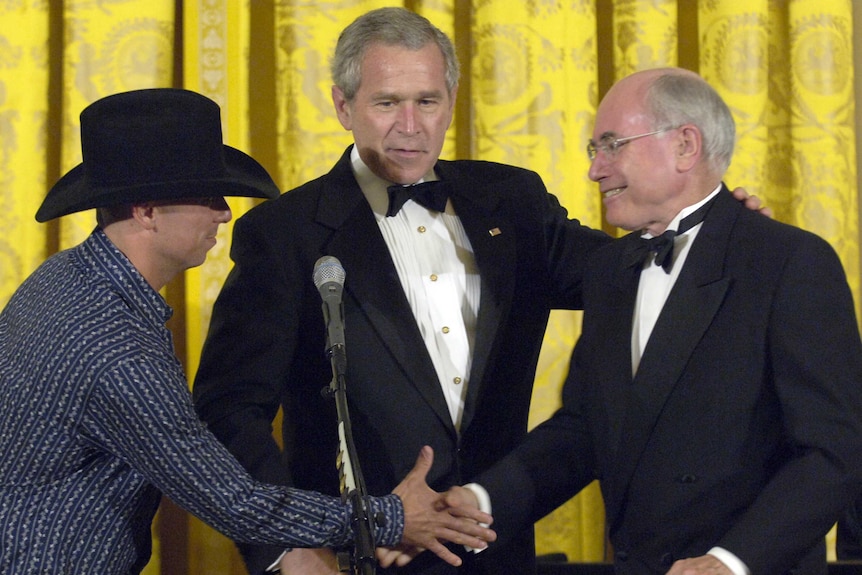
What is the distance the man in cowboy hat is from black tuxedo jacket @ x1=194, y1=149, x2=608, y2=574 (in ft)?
0.67

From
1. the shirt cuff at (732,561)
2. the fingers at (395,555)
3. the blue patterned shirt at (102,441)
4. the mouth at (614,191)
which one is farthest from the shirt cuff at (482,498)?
the mouth at (614,191)

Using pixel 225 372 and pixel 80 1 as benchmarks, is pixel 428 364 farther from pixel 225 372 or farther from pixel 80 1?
pixel 80 1

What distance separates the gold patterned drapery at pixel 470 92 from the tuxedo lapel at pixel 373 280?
81 centimetres

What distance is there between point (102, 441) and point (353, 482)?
0.44m

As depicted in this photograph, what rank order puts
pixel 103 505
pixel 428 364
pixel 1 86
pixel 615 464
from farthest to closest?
pixel 1 86 → pixel 428 364 → pixel 615 464 → pixel 103 505

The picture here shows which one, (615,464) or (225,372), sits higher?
(225,372)

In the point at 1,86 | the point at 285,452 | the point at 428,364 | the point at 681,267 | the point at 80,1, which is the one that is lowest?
the point at 285,452

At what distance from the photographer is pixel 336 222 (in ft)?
7.67

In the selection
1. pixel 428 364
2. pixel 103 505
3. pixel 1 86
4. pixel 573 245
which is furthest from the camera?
pixel 1 86

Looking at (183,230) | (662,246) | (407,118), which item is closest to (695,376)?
(662,246)

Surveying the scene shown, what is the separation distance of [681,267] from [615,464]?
0.39 m

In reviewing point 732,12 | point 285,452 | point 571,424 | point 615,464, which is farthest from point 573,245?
point 732,12

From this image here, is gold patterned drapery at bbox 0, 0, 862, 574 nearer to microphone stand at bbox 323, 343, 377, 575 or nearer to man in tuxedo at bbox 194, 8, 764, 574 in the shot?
man in tuxedo at bbox 194, 8, 764, 574

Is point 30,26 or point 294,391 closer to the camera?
point 294,391
